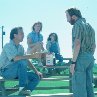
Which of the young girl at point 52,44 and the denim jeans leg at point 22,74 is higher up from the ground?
the young girl at point 52,44

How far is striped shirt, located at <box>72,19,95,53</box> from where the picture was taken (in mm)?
6184

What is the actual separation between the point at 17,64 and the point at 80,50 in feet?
4.84

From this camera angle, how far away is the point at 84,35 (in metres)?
6.23

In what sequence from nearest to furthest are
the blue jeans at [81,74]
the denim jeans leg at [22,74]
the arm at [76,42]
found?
the arm at [76,42], the blue jeans at [81,74], the denim jeans leg at [22,74]

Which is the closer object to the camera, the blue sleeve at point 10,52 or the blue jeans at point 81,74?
the blue jeans at point 81,74

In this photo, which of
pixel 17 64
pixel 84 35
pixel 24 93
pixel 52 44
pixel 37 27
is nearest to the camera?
pixel 84 35

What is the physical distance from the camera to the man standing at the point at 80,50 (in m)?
6.18

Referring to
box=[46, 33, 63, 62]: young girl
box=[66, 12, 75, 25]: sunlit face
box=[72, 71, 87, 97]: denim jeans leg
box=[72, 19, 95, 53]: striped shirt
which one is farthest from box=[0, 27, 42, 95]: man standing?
box=[46, 33, 63, 62]: young girl

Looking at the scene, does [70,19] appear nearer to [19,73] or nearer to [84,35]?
[84,35]

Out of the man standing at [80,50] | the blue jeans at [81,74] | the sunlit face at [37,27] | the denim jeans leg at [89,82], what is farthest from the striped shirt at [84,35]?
the sunlit face at [37,27]

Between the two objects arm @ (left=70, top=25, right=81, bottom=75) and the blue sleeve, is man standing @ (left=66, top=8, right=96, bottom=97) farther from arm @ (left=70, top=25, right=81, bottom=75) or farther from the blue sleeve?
the blue sleeve

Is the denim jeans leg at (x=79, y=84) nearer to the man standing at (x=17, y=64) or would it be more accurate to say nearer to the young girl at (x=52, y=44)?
the man standing at (x=17, y=64)

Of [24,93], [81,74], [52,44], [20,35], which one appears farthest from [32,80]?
[52,44]

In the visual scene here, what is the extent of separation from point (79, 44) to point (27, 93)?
4.85ft
